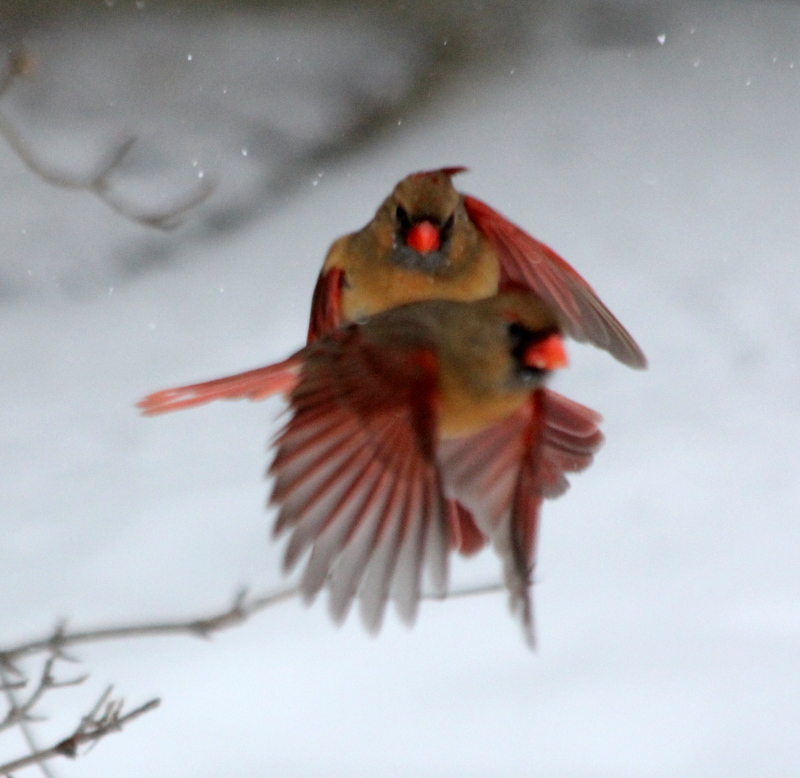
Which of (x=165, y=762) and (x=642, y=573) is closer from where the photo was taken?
(x=165, y=762)

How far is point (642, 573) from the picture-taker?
1893 mm

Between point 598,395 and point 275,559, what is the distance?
2.19 ft

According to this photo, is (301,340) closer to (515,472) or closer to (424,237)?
(424,237)

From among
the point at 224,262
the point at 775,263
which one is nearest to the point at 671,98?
the point at 775,263

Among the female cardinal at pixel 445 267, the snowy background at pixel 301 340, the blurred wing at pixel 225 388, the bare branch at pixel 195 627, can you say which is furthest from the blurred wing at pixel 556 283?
the snowy background at pixel 301 340

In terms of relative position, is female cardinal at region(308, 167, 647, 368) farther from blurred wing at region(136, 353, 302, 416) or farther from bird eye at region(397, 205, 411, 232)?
blurred wing at region(136, 353, 302, 416)

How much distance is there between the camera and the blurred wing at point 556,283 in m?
1.10

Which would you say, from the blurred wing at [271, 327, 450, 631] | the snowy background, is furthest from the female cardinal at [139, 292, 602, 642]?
the snowy background

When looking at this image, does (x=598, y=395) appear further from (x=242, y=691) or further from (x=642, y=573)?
(x=242, y=691)

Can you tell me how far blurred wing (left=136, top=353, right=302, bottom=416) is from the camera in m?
1.01

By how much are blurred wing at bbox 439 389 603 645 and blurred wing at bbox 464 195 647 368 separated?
8 centimetres

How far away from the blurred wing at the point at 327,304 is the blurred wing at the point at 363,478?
0.13 m

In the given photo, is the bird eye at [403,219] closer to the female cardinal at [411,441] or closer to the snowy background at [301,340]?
the female cardinal at [411,441]

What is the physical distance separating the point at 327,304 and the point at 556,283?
265 millimetres
